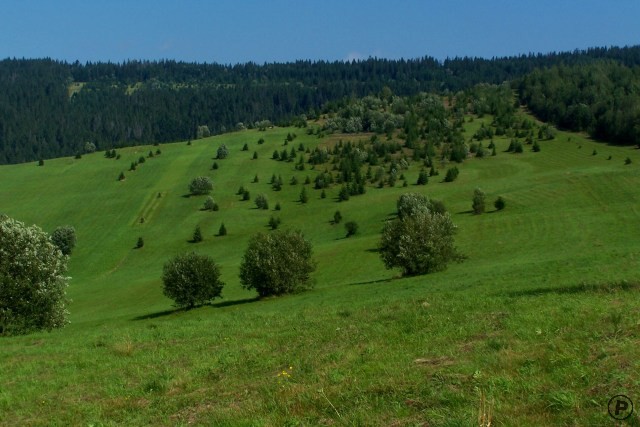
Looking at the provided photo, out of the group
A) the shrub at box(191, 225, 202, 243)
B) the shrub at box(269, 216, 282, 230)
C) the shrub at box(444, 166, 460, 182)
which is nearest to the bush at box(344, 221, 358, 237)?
the shrub at box(269, 216, 282, 230)

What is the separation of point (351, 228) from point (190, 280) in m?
51.9

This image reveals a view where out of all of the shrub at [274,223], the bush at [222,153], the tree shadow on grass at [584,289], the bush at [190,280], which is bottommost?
the shrub at [274,223]

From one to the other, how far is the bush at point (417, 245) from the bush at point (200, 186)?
95702 millimetres

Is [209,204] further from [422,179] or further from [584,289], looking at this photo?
[584,289]

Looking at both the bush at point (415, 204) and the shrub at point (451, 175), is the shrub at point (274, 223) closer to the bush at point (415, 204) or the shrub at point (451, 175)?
the bush at point (415, 204)

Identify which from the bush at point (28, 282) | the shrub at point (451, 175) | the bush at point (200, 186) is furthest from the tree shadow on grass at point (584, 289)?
the bush at point (200, 186)

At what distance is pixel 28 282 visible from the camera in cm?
3928

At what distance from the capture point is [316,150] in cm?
18150

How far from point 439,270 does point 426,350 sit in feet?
145

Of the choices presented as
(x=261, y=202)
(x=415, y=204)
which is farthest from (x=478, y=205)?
(x=261, y=202)

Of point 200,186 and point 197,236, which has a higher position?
point 200,186

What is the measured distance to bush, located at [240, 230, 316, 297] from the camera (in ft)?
190

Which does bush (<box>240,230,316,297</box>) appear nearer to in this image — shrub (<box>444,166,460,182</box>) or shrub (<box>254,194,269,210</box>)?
shrub (<box>254,194,269,210</box>)

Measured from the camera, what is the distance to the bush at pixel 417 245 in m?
58.7
